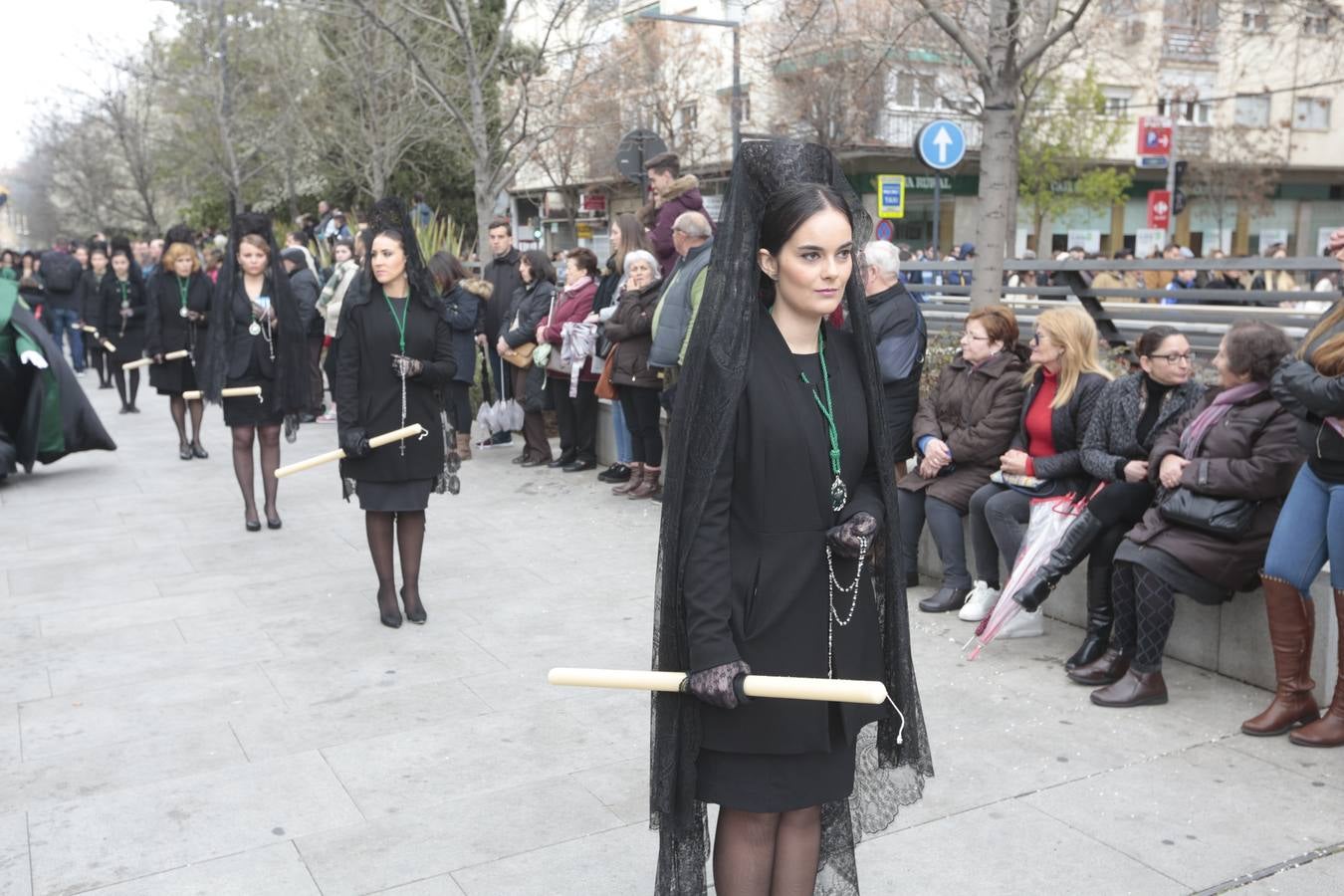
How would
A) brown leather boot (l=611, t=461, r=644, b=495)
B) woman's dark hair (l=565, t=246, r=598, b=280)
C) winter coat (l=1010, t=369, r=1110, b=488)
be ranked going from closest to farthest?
winter coat (l=1010, t=369, r=1110, b=488) < brown leather boot (l=611, t=461, r=644, b=495) < woman's dark hair (l=565, t=246, r=598, b=280)

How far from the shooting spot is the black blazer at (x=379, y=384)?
6.59 m

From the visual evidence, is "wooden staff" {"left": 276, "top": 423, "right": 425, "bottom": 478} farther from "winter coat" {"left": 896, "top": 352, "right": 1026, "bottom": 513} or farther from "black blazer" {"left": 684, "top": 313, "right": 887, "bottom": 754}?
"black blazer" {"left": 684, "top": 313, "right": 887, "bottom": 754}

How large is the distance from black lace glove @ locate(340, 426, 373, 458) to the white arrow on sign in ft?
32.6

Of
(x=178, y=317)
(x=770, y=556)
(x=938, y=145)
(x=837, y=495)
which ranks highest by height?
(x=938, y=145)

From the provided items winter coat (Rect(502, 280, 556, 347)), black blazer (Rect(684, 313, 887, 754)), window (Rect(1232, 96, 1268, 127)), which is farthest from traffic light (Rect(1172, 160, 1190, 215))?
black blazer (Rect(684, 313, 887, 754))

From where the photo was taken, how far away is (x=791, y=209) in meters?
2.91

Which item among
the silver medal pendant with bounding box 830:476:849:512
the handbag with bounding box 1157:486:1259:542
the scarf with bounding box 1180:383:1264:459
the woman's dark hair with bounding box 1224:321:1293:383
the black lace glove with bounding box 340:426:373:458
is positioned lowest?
the handbag with bounding box 1157:486:1259:542

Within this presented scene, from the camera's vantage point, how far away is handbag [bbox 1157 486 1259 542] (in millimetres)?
5246

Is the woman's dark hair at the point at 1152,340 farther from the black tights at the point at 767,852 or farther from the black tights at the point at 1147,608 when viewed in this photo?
the black tights at the point at 767,852

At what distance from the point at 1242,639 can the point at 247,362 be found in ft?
20.9

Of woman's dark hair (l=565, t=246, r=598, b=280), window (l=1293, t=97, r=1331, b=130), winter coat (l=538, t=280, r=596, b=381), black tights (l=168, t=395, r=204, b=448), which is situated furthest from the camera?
window (l=1293, t=97, r=1331, b=130)

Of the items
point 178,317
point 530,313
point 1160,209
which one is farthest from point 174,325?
point 1160,209

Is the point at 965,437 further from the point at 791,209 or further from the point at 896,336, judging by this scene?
the point at 791,209

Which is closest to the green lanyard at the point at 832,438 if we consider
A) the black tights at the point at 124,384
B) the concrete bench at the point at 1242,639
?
the concrete bench at the point at 1242,639
